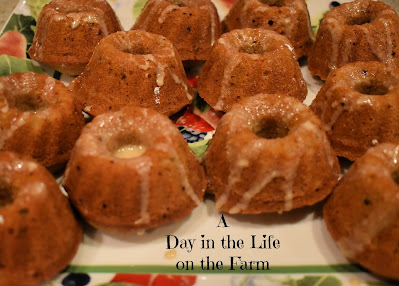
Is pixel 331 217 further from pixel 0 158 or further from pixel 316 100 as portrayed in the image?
pixel 0 158

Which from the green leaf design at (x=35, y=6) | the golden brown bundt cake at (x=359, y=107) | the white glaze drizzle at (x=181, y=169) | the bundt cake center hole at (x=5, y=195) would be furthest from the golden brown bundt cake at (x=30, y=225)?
the green leaf design at (x=35, y=6)

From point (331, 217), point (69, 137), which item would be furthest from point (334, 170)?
point (69, 137)

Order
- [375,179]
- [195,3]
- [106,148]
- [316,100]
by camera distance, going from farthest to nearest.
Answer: [195,3], [316,100], [106,148], [375,179]

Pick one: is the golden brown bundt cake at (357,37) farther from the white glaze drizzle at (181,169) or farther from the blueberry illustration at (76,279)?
the blueberry illustration at (76,279)

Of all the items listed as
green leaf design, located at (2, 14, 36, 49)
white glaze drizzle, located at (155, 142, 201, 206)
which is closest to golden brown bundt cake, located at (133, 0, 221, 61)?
green leaf design, located at (2, 14, 36, 49)

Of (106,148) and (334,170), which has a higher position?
(106,148)

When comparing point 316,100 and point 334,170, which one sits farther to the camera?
point 316,100

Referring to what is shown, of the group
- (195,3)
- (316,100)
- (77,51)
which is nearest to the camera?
(316,100)
